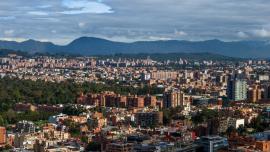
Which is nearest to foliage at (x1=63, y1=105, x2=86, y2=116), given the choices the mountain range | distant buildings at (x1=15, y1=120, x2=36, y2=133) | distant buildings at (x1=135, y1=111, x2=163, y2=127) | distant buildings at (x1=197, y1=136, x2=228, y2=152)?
distant buildings at (x1=135, y1=111, x2=163, y2=127)

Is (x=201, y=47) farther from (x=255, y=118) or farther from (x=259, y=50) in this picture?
(x=255, y=118)

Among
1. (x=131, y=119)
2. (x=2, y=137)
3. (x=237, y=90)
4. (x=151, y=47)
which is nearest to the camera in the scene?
(x=2, y=137)

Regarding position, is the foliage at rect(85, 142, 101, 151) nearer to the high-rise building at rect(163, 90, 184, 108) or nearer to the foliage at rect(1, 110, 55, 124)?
the foliage at rect(1, 110, 55, 124)

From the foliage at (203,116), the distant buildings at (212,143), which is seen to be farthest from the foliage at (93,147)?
the foliage at (203,116)

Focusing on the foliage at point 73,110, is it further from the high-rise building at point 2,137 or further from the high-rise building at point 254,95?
the high-rise building at point 254,95

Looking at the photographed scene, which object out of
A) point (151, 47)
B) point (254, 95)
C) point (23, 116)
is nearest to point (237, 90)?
point (254, 95)

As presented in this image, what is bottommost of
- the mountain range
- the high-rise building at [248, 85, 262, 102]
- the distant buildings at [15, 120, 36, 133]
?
the distant buildings at [15, 120, 36, 133]

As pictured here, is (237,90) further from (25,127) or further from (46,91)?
(25,127)
